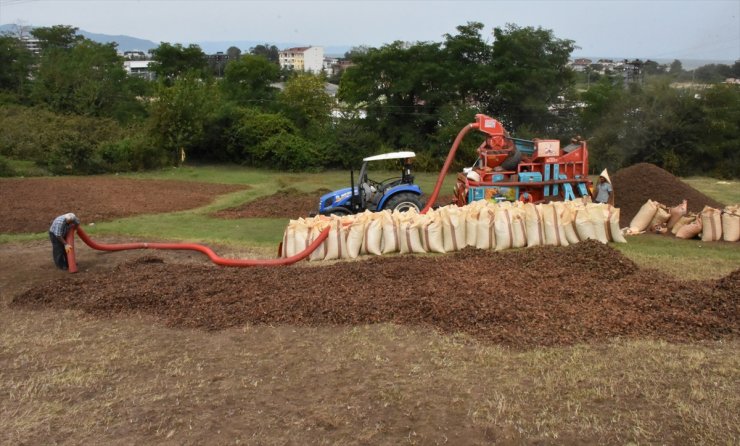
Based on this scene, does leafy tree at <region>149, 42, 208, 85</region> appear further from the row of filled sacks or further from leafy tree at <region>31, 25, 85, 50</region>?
the row of filled sacks

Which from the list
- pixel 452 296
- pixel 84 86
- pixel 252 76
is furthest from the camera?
pixel 252 76

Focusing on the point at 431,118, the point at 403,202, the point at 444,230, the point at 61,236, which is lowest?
the point at 444,230

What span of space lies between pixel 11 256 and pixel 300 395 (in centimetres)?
888

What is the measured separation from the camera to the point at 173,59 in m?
47.1

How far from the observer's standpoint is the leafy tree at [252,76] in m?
42.8

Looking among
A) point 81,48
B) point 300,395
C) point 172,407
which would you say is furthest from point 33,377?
point 81,48

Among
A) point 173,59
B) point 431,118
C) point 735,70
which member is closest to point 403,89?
point 431,118

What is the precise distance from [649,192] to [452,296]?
9398mm

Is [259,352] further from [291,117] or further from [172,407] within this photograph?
[291,117]

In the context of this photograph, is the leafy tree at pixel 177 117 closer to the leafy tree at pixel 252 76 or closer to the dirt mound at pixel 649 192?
the leafy tree at pixel 252 76

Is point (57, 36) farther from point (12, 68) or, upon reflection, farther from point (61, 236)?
point (61, 236)

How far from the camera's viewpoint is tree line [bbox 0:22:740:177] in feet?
89.2

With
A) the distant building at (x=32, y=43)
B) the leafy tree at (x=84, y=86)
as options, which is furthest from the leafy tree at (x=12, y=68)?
the distant building at (x=32, y=43)

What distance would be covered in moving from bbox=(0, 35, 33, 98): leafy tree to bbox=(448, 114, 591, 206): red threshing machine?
40.1 m
